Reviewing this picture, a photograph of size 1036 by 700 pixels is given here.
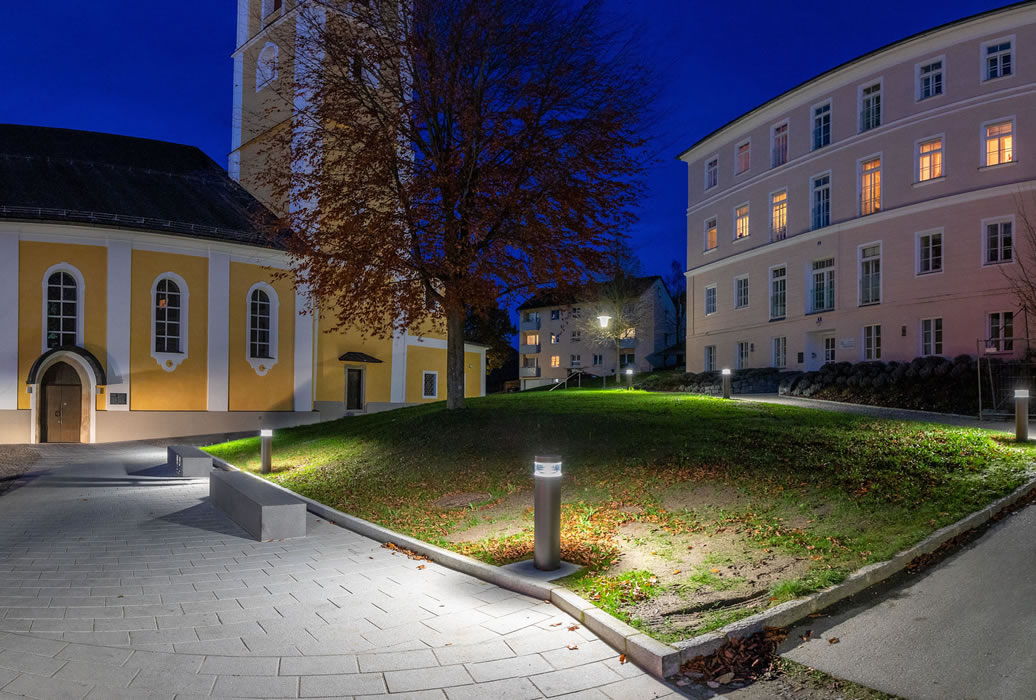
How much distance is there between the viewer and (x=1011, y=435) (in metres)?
11.3

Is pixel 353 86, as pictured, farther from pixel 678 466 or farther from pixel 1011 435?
pixel 1011 435

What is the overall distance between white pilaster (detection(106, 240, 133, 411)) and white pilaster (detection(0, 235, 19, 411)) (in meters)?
2.90

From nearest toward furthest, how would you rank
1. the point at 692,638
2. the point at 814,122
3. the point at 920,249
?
the point at 692,638
the point at 920,249
the point at 814,122

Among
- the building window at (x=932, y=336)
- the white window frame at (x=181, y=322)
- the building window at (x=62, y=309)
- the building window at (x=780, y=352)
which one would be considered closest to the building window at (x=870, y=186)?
the building window at (x=932, y=336)

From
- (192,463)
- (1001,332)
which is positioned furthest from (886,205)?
(192,463)

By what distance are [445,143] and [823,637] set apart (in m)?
12.6

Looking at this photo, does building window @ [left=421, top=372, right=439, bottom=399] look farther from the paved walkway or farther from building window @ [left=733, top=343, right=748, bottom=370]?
the paved walkway

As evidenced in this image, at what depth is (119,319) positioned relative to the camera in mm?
25547

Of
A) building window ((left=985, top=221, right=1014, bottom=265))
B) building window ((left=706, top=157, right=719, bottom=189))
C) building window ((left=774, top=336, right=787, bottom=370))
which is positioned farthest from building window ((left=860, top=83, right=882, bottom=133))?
building window ((left=774, top=336, right=787, bottom=370))

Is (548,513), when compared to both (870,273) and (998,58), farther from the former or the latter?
(998,58)

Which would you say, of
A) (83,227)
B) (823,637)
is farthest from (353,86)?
(83,227)

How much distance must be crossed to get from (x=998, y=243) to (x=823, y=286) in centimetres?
689

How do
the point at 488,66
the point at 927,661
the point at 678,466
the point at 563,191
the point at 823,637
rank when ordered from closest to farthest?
the point at 927,661
the point at 823,637
the point at 678,466
the point at 563,191
the point at 488,66

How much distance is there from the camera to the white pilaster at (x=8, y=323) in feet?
78.0
